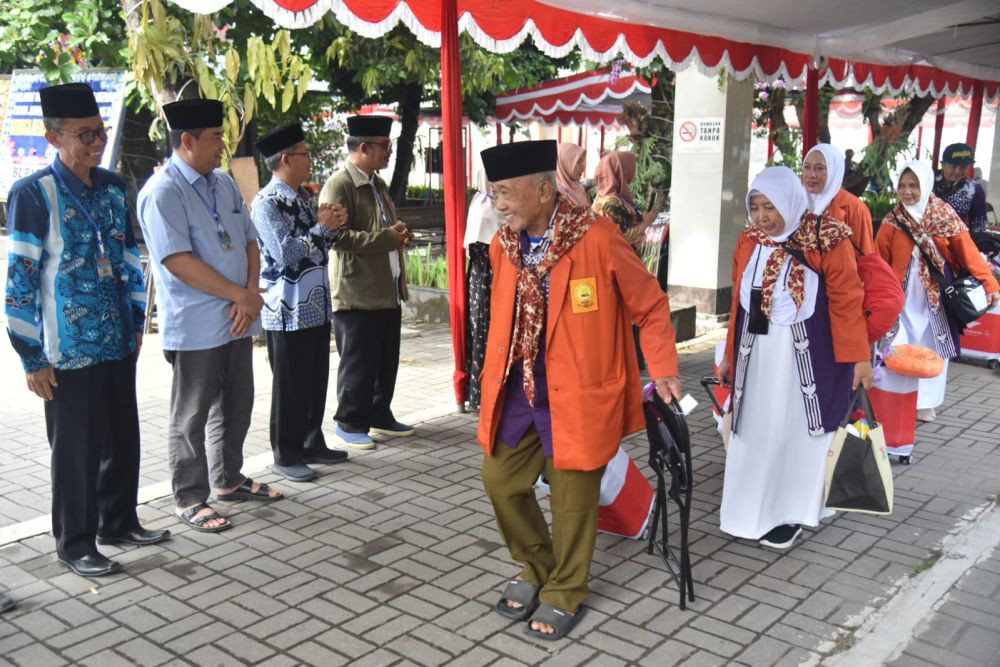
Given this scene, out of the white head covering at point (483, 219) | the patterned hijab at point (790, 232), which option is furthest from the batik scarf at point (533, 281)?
the white head covering at point (483, 219)

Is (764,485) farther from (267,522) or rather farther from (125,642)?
(125,642)

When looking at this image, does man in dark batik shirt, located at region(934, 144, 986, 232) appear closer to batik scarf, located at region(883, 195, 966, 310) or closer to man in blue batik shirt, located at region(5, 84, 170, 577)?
batik scarf, located at region(883, 195, 966, 310)

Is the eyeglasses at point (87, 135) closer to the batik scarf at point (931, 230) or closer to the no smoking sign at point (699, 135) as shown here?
the batik scarf at point (931, 230)

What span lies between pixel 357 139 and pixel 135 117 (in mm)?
8086

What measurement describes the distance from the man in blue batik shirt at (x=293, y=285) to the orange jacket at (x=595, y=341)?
202cm

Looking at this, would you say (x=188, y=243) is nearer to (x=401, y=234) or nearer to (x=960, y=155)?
(x=401, y=234)

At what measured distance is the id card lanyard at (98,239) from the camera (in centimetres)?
357

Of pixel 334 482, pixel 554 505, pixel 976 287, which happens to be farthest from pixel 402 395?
pixel 976 287

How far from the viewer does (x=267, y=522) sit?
4.34m

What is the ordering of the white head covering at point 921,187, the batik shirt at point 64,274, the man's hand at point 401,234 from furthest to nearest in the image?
the white head covering at point 921,187 → the man's hand at point 401,234 → the batik shirt at point 64,274

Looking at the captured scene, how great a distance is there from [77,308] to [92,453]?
0.63 metres

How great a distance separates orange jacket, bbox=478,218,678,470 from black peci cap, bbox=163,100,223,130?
1911mm

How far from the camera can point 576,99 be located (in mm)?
15414

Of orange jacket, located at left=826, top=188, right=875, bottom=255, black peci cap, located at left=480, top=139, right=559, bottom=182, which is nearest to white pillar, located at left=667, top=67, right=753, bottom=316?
orange jacket, located at left=826, top=188, right=875, bottom=255
